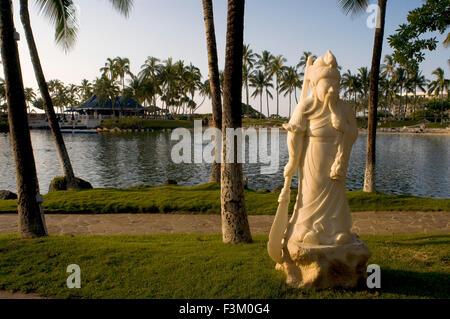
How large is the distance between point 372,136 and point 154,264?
8.77m

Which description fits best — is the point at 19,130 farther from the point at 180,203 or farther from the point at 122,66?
the point at 122,66

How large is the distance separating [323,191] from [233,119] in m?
2.50

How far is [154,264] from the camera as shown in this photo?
5332 mm

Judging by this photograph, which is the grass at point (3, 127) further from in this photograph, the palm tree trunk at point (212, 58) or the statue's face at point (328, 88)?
the statue's face at point (328, 88)

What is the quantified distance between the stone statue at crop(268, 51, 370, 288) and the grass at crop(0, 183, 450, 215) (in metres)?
5.90

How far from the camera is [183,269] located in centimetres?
511

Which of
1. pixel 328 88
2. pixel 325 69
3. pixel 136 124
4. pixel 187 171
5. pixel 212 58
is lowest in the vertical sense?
pixel 187 171

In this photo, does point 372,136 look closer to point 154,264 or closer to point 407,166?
point 154,264

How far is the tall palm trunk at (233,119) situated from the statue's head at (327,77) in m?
2.00

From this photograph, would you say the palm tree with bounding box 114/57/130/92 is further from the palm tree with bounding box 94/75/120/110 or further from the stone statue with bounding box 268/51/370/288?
the stone statue with bounding box 268/51/370/288

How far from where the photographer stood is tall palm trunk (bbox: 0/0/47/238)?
6293mm

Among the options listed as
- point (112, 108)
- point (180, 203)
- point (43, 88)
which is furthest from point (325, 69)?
point (112, 108)

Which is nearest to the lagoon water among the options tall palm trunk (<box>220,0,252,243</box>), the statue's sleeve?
tall palm trunk (<box>220,0,252,243</box>)
